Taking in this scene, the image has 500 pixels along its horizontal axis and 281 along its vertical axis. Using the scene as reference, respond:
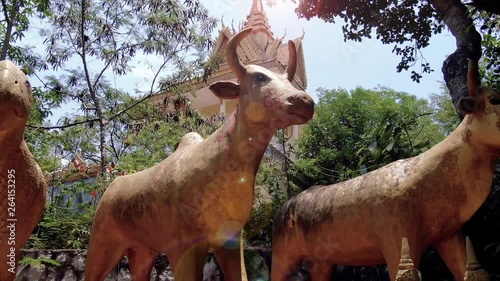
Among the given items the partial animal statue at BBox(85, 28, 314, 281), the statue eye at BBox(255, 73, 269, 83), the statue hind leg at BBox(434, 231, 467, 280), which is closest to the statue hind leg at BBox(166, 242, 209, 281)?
the partial animal statue at BBox(85, 28, 314, 281)

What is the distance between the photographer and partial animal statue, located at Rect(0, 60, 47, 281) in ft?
6.78

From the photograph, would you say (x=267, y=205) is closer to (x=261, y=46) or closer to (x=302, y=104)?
(x=302, y=104)

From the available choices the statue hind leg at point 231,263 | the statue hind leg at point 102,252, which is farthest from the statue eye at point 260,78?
the statue hind leg at point 102,252

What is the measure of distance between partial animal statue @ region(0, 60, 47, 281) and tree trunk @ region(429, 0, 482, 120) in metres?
3.71

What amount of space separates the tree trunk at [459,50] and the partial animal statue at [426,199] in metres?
1.29

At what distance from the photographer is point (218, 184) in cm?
280

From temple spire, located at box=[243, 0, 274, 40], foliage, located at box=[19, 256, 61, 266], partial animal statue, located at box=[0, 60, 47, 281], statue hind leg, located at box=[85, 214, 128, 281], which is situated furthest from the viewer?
temple spire, located at box=[243, 0, 274, 40]

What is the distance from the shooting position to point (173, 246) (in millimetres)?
2836

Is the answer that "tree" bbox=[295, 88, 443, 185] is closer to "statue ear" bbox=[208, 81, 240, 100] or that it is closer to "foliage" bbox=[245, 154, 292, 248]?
"foliage" bbox=[245, 154, 292, 248]

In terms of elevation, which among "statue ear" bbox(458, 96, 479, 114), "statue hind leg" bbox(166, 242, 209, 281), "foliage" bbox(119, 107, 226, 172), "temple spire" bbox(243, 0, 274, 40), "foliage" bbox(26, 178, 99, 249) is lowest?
"statue hind leg" bbox(166, 242, 209, 281)

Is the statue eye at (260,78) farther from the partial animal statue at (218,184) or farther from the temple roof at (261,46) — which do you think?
the temple roof at (261,46)

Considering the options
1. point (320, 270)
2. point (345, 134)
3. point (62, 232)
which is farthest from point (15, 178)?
point (345, 134)

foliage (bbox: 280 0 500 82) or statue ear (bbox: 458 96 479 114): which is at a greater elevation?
foliage (bbox: 280 0 500 82)

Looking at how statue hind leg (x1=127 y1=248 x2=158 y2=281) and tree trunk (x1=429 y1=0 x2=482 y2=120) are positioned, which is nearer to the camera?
statue hind leg (x1=127 y1=248 x2=158 y2=281)
